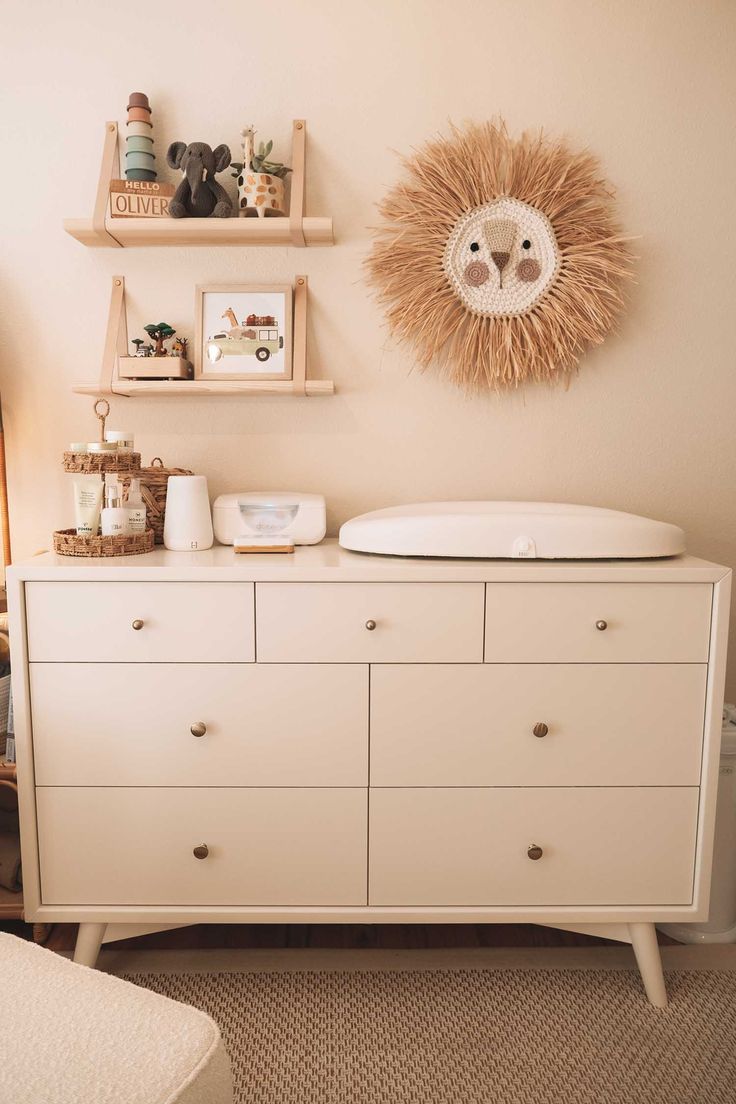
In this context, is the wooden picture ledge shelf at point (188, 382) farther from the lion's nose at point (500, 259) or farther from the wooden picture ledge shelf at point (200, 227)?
the lion's nose at point (500, 259)

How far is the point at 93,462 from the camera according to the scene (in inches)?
59.4

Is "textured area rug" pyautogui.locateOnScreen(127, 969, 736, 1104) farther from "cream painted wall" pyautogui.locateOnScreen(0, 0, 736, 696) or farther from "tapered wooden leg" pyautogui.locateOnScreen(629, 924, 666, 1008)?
"cream painted wall" pyautogui.locateOnScreen(0, 0, 736, 696)

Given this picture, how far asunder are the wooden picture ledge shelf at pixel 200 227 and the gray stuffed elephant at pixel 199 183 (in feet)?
0.12

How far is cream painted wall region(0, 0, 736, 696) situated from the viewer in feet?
5.72

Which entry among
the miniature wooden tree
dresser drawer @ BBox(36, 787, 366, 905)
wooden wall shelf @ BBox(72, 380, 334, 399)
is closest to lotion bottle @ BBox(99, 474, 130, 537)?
wooden wall shelf @ BBox(72, 380, 334, 399)

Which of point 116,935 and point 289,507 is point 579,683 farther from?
point 116,935

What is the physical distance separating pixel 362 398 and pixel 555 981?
1415 mm

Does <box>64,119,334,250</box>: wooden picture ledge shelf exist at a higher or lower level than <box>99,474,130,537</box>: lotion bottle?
higher

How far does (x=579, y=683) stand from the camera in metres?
1.45

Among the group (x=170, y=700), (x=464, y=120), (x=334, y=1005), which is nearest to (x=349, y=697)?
(x=170, y=700)

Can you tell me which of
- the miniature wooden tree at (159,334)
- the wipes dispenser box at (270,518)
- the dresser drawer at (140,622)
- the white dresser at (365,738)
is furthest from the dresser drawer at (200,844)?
the miniature wooden tree at (159,334)

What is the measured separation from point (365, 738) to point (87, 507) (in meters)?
0.76

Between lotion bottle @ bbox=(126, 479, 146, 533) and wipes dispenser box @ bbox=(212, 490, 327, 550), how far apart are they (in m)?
0.16

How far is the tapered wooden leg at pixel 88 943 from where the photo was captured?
151 cm
